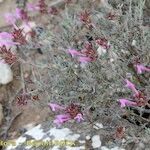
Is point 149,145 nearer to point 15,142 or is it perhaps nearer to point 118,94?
point 118,94

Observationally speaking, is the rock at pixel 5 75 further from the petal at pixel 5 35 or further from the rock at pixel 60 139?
the petal at pixel 5 35

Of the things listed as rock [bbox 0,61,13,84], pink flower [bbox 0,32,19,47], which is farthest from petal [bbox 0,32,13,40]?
rock [bbox 0,61,13,84]

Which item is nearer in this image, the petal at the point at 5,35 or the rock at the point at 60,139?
the petal at the point at 5,35

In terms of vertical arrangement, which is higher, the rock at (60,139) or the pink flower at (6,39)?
the pink flower at (6,39)

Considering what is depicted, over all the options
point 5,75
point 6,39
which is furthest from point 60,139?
point 5,75

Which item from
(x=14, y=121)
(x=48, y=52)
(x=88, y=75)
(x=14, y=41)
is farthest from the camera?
(x=14, y=121)

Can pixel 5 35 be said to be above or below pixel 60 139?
above

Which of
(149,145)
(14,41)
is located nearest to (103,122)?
(149,145)

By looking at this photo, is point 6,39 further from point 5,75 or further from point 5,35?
point 5,75

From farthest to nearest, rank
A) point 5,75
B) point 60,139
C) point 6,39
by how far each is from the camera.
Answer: point 5,75
point 60,139
point 6,39

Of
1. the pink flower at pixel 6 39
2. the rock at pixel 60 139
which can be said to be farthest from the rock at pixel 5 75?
the pink flower at pixel 6 39

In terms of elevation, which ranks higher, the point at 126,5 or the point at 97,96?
the point at 126,5
